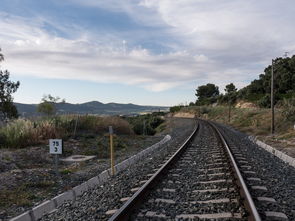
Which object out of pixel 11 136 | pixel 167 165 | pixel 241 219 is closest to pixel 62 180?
pixel 167 165

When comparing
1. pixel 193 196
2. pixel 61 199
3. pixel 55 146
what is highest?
pixel 55 146

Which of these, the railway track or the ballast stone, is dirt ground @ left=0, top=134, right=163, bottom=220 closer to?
the ballast stone

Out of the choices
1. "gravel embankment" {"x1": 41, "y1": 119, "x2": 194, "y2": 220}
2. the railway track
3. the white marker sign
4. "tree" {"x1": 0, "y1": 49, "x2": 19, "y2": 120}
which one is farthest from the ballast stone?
"tree" {"x1": 0, "y1": 49, "x2": 19, "y2": 120}

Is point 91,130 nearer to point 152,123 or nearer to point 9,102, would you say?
point 9,102

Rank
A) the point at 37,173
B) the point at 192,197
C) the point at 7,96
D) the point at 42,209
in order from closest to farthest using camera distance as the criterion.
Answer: the point at 42,209
the point at 192,197
the point at 37,173
the point at 7,96

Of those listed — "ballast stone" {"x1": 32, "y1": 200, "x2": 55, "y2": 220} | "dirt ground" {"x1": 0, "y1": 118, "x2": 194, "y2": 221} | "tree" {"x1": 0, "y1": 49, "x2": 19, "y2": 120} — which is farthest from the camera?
"tree" {"x1": 0, "y1": 49, "x2": 19, "y2": 120}

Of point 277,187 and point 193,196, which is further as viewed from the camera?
point 277,187

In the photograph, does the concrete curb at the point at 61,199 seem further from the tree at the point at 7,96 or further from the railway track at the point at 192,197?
the tree at the point at 7,96

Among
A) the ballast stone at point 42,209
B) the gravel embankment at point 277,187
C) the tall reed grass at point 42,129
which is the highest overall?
the tall reed grass at point 42,129

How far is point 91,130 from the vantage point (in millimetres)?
21578

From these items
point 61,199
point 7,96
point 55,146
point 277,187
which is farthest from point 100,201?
point 7,96

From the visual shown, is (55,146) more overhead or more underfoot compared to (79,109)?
more underfoot

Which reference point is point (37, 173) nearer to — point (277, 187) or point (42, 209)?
point (42, 209)

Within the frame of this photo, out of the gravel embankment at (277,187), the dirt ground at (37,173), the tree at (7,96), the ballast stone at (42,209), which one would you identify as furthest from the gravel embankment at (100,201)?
the tree at (7,96)
